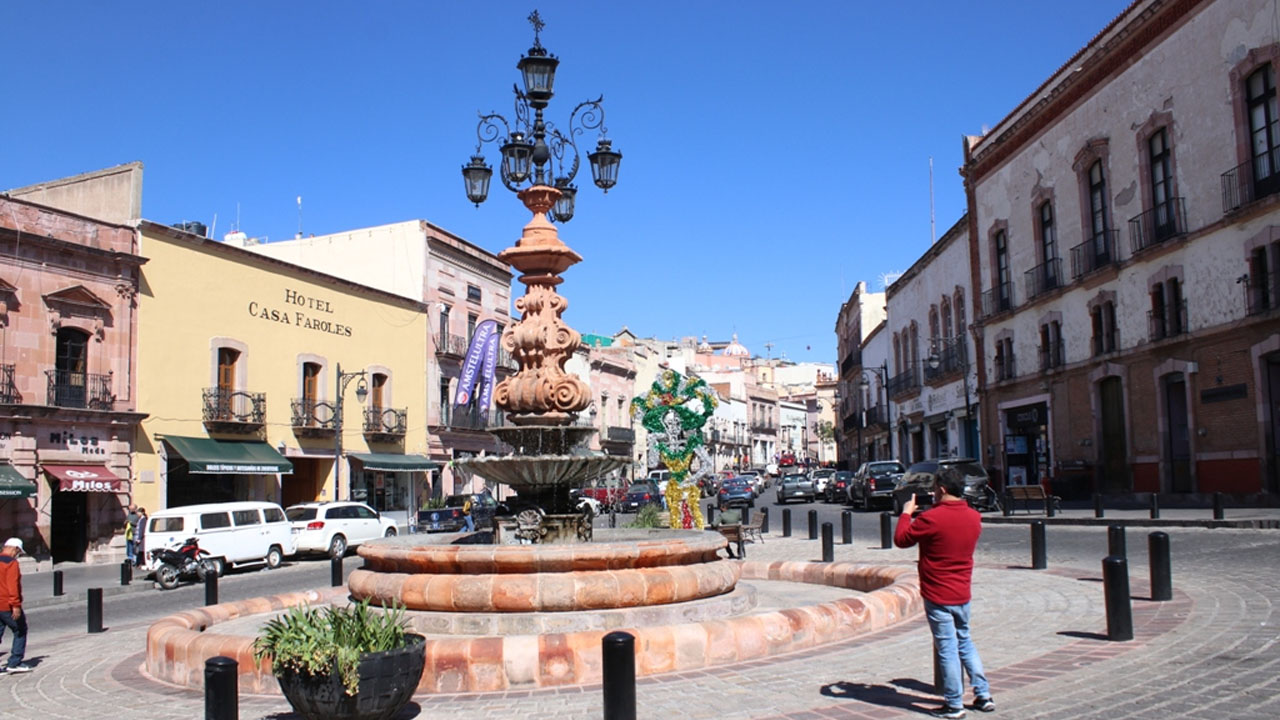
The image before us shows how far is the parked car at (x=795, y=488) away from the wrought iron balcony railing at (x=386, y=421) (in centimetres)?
1571

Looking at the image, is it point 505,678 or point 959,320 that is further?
point 959,320

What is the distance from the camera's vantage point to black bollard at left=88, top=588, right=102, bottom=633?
1270cm

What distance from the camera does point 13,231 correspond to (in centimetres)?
2384

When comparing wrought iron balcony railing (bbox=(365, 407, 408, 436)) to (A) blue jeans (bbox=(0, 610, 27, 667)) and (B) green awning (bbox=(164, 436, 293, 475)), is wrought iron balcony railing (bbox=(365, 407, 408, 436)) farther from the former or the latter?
(A) blue jeans (bbox=(0, 610, 27, 667))

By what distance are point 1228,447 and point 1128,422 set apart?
4.25 metres

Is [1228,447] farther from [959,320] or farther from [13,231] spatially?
[13,231]

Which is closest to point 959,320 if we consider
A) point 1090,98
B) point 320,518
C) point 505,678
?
point 1090,98

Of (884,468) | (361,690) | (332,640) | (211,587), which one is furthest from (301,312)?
(361,690)

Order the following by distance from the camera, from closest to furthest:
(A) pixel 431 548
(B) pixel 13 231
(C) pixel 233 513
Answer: (A) pixel 431 548 < (C) pixel 233 513 < (B) pixel 13 231

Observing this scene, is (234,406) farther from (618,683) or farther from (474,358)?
(618,683)

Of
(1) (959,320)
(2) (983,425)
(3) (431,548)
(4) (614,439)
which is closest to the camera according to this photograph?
(3) (431,548)

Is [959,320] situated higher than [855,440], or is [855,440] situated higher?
[959,320]

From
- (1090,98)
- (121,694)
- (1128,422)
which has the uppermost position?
(1090,98)

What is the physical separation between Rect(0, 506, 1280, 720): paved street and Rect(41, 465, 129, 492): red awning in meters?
13.6
